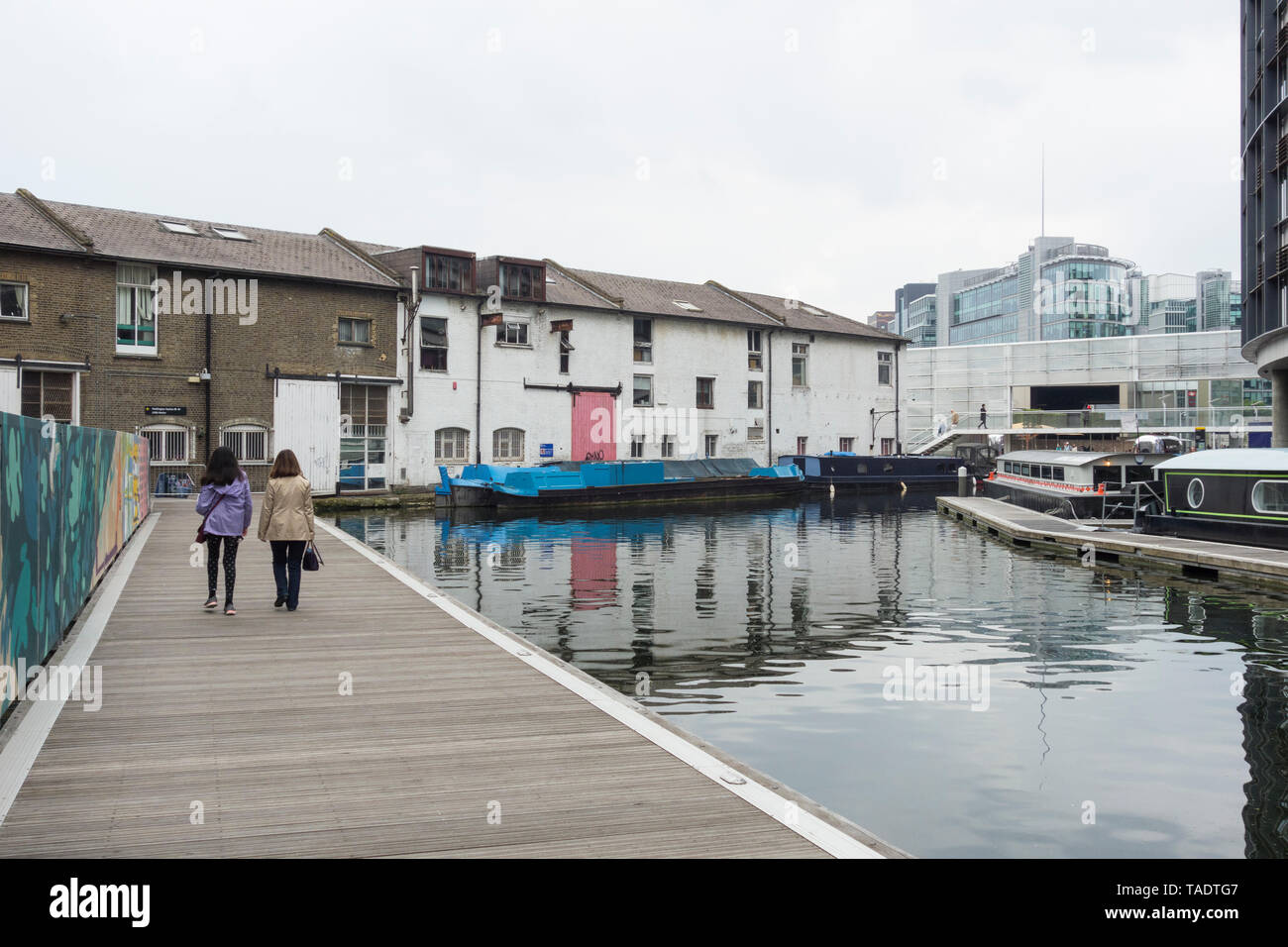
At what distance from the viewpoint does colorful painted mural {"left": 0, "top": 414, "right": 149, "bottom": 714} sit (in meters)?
6.43

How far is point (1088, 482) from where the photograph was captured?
28703 millimetres

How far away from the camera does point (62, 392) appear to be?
1228 inches

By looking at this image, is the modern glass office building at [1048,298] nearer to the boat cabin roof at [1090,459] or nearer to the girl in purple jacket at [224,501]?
the boat cabin roof at [1090,459]


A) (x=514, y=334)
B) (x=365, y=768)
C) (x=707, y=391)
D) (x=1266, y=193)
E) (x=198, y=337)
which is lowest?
(x=365, y=768)

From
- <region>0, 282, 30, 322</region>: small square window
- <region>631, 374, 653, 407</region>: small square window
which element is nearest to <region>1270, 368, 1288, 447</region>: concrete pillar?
<region>631, 374, 653, 407</region>: small square window

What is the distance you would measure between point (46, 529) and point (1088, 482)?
2634 centimetres

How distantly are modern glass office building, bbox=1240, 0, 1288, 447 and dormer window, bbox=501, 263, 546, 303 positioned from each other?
24383 mm

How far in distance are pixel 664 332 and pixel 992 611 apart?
106 ft

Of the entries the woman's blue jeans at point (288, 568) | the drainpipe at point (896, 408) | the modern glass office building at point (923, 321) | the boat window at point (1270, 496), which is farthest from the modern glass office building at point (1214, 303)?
the woman's blue jeans at point (288, 568)

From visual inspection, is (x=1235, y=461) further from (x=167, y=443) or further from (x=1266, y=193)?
(x=167, y=443)

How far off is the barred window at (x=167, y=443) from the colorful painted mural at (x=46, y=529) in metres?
20.1

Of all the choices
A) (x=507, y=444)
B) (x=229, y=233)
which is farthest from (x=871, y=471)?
(x=229, y=233)
